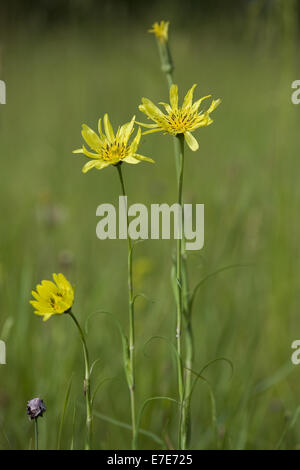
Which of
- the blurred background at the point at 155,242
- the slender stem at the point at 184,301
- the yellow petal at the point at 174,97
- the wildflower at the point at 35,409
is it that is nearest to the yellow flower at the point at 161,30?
the slender stem at the point at 184,301

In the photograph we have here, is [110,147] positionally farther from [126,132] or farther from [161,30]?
[161,30]

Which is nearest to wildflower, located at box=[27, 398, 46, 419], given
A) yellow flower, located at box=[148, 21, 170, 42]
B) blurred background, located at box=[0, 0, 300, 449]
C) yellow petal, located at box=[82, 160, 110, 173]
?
blurred background, located at box=[0, 0, 300, 449]

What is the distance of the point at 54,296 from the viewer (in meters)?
0.48

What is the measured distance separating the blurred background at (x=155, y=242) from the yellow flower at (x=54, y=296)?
0.13 meters

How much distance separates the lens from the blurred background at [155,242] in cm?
84

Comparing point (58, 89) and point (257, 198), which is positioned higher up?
point (58, 89)

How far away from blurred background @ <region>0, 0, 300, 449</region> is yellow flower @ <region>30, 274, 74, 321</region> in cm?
13

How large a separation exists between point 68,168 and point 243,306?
94 centimetres

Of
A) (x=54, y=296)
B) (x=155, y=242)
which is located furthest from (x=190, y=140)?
(x=155, y=242)

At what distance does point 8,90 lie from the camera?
7.93ft

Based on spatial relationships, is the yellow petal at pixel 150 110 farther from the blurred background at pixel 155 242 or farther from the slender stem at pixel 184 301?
the blurred background at pixel 155 242

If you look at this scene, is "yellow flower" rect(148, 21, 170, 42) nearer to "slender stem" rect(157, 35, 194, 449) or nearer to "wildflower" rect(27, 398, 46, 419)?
"slender stem" rect(157, 35, 194, 449)

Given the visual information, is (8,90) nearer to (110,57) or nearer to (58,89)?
(58,89)
